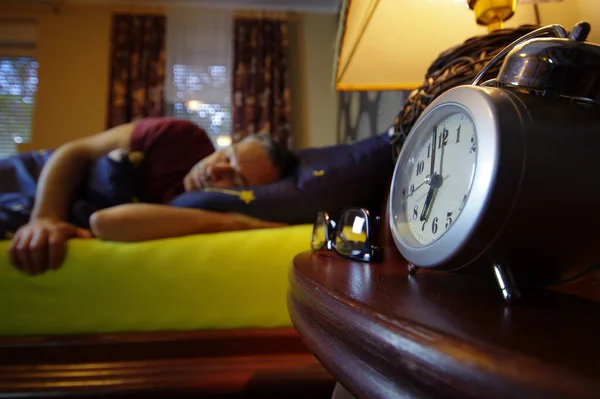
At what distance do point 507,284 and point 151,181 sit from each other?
1.18 m

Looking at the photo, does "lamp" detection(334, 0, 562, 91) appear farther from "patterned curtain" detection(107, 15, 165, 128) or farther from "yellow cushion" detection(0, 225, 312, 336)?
"patterned curtain" detection(107, 15, 165, 128)

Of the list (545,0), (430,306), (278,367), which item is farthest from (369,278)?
(545,0)

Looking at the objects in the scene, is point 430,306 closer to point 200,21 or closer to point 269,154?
point 269,154

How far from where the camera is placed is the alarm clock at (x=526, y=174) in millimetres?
248

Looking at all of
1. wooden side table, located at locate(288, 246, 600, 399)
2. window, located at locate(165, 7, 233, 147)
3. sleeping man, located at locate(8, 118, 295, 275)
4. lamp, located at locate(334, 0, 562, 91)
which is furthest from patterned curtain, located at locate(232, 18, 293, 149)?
wooden side table, located at locate(288, 246, 600, 399)

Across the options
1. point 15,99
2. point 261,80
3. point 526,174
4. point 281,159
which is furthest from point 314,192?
point 15,99

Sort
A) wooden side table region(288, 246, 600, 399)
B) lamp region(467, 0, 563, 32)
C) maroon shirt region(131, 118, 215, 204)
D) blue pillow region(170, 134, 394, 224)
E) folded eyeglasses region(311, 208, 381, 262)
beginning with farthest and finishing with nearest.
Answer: maroon shirt region(131, 118, 215, 204) → blue pillow region(170, 134, 394, 224) → lamp region(467, 0, 563, 32) → folded eyeglasses region(311, 208, 381, 262) → wooden side table region(288, 246, 600, 399)

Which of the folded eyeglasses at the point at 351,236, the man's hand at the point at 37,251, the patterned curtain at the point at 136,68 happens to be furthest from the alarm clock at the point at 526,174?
the patterned curtain at the point at 136,68

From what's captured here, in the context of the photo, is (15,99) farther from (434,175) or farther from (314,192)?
(434,175)

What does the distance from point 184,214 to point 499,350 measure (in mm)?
817

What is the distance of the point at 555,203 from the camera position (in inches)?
9.9

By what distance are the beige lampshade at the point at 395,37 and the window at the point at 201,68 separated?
87.0 inches

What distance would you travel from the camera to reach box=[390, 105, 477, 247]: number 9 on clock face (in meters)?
0.30

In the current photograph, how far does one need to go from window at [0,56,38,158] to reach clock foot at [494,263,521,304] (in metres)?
3.61
